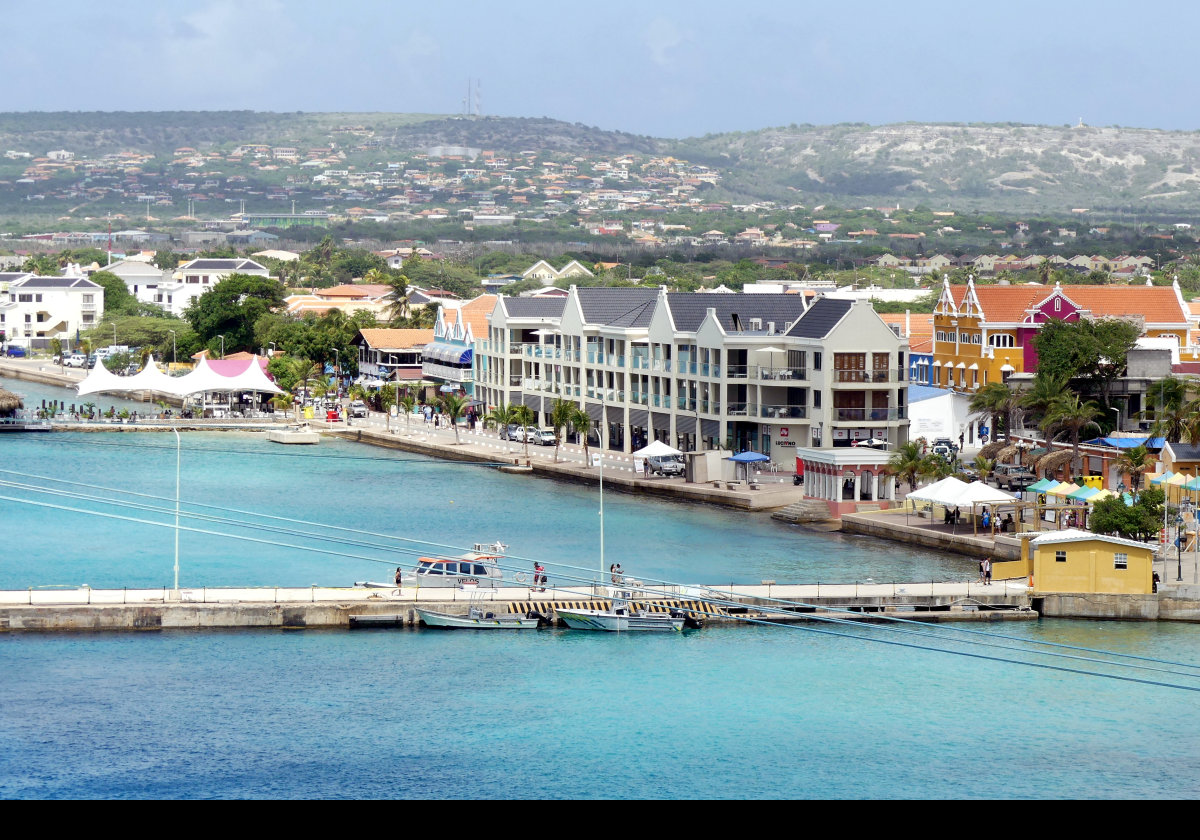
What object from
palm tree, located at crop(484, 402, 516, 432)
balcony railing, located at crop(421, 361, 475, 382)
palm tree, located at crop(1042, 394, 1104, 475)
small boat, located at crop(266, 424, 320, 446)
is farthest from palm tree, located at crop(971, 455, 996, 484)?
balcony railing, located at crop(421, 361, 475, 382)

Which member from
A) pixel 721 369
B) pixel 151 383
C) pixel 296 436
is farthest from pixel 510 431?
Result: pixel 151 383

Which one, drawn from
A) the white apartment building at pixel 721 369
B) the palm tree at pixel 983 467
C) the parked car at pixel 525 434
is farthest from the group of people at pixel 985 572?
the parked car at pixel 525 434

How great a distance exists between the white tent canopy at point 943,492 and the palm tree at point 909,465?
5.19 ft

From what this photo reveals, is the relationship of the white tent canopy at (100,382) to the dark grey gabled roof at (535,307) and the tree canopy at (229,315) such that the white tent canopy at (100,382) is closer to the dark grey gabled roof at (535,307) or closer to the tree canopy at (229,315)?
the dark grey gabled roof at (535,307)

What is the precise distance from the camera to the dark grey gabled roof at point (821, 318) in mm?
30422

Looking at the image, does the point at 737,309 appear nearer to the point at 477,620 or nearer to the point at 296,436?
the point at 296,436

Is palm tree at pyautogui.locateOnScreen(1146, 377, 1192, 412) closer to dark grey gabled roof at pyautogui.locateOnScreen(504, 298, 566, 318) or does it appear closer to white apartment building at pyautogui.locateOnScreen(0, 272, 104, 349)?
dark grey gabled roof at pyautogui.locateOnScreen(504, 298, 566, 318)

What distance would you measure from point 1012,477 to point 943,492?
9.88ft

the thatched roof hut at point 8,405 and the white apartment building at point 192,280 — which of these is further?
the white apartment building at point 192,280

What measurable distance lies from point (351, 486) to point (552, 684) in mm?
15708

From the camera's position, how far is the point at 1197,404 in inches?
986

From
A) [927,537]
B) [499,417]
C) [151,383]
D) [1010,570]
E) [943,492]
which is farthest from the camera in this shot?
[151,383]

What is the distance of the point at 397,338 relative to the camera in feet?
161
